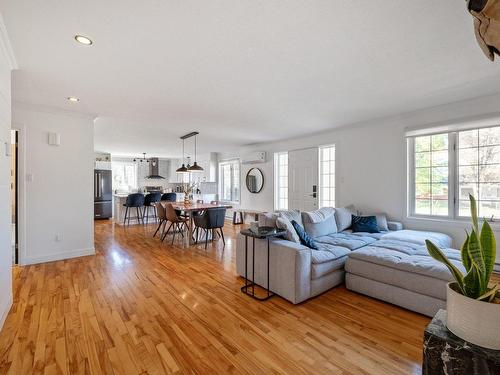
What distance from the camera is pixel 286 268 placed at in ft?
8.66

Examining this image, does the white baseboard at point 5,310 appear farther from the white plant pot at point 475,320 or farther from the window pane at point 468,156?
the window pane at point 468,156

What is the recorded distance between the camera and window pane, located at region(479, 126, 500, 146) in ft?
11.3

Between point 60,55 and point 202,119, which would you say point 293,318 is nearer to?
point 60,55

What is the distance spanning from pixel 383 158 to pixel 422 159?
0.59m

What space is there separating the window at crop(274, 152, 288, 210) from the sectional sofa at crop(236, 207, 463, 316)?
3.31 meters

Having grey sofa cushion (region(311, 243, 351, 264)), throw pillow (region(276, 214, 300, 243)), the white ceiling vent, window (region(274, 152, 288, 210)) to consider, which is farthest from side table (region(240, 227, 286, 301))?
the white ceiling vent

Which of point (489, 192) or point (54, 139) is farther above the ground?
point (54, 139)

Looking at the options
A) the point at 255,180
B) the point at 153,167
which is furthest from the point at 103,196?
the point at 255,180

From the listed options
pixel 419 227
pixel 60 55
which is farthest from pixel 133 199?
pixel 419 227

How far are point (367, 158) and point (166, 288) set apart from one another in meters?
4.09

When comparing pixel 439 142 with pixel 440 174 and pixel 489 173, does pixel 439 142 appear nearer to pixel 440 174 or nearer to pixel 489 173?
pixel 440 174

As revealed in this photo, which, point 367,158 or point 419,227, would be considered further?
point 367,158

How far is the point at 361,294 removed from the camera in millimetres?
2811

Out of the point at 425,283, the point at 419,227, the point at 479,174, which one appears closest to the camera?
the point at 425,283
